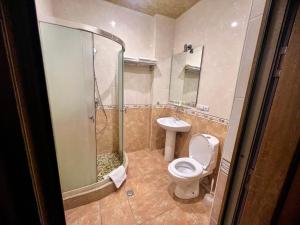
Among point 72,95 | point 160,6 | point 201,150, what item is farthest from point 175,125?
point 160,6

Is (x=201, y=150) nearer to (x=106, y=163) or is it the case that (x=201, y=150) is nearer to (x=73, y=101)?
(x=106, y=163)

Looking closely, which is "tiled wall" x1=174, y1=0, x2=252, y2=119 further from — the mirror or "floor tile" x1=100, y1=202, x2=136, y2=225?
"floor tile" x1=100, y1=202, x2=136, y2=225

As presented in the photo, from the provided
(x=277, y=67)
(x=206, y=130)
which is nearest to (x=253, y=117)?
(x=277, y=67)

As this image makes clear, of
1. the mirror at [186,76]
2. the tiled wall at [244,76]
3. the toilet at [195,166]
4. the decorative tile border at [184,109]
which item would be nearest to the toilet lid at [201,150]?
the toilet at [195,166]

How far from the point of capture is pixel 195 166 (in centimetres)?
171

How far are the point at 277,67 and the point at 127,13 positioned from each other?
2405mm

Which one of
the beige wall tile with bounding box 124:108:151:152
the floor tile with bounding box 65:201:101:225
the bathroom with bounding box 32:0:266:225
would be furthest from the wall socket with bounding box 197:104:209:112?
the floor tile with bounding box 65:201:101:225

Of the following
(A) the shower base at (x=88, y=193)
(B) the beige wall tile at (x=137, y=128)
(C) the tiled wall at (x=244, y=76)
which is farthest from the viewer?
(B) the beige wall tile at (x=137, y=128)

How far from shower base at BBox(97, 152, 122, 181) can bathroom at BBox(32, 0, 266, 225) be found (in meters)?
0.02

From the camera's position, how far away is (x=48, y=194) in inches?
16.1

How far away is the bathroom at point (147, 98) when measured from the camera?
1316mm

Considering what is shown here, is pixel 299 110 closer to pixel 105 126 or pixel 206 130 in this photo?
pixel 206 130

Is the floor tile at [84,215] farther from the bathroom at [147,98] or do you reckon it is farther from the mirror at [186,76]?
the mirror at [186,76]

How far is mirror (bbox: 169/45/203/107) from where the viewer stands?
81.4 inches
